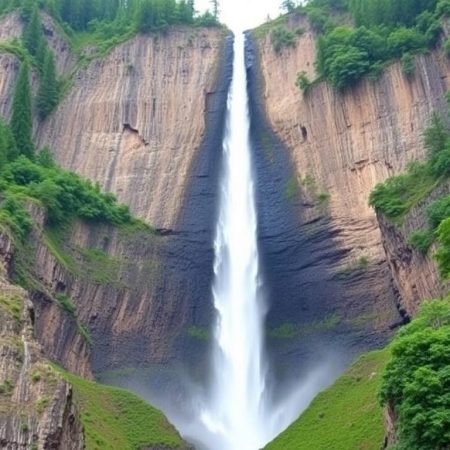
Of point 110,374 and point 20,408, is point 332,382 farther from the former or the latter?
point 20,408

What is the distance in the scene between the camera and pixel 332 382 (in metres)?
41.5

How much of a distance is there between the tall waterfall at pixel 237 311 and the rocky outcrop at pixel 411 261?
8.21 meters

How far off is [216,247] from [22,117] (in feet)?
50.2

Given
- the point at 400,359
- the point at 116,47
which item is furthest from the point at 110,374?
the point at 116,47

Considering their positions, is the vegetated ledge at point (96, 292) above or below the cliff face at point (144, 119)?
below

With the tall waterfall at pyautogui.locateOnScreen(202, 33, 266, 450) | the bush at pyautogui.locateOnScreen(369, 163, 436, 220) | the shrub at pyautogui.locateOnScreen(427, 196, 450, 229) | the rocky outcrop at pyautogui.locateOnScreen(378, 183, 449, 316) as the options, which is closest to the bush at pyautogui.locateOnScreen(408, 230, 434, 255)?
the rocky outcrop at pyautogui.locateOnScreen(378, 183, 449, 316)

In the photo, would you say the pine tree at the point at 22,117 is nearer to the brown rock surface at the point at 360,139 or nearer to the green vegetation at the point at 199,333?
the green vegetation at the point at 199,333

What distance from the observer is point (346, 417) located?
35.2 m

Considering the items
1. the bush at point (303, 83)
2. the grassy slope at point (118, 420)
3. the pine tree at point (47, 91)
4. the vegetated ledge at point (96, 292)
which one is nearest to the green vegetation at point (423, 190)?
the vegetated ledge at point (96, 292)

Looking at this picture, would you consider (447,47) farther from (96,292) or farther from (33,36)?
(33,36)

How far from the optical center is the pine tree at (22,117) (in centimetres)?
5291

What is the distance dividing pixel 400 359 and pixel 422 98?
99.9 ft

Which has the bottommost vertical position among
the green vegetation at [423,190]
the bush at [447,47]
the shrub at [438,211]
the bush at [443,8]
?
the shrub at [438,211]

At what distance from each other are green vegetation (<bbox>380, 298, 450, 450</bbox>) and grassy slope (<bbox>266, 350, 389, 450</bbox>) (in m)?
7.26
